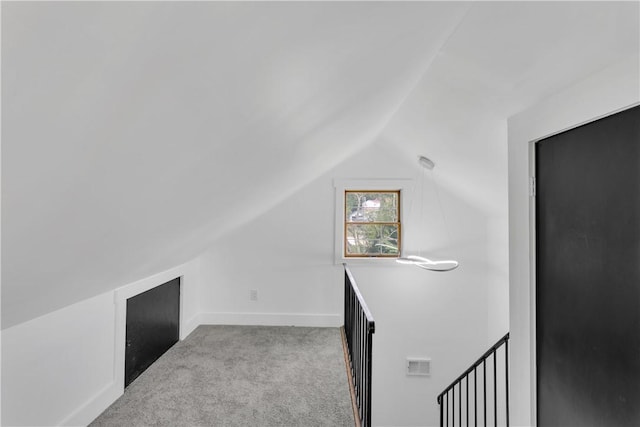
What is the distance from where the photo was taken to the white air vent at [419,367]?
427 cm

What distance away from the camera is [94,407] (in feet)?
7.48

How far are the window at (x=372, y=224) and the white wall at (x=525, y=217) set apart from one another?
2411 mm

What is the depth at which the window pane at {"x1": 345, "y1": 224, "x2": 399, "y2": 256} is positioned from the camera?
4.42 meters

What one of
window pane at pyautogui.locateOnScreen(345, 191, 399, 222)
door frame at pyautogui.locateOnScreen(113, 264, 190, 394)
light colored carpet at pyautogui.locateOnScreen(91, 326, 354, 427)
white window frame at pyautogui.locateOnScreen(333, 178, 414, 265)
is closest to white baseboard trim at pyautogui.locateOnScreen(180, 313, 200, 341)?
light colored carpet at pyautogui.locateOnScreen(91, 326, 354, 427)

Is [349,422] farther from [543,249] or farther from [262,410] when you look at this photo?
[543,249]

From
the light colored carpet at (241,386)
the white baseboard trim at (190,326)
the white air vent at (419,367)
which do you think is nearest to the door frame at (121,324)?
the light colored carpet at (241,386)

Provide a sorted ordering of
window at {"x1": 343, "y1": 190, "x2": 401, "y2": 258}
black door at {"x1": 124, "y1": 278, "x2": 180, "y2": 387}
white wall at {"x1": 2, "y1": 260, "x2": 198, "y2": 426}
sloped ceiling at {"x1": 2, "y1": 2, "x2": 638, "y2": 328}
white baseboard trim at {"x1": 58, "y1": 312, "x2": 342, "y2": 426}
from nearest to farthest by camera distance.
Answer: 1. sloped ceiling at {"x1": 2, "y1": 2, "x2": 638, "y2": 328}
2. white wall at {"x1": 2, "y1": 260, "x2": 198, "y2": 426}
3. black door at {"x1": 124, "y1": 278, "x2": 180, "y2": 387}
4. white baseboard trim at {"x1": 58, "y1": 312, "x2": 342, "y2": 426}
5. window at {"x1": 343, "y1": 190, "x2": 401, "y2": 258}

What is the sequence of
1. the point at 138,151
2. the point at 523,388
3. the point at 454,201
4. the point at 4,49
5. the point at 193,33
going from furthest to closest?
the point at 454,201, the point at 523,388, the point at 138,151, the point at 193,33, the point at 4,49

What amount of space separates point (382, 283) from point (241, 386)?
2.26m

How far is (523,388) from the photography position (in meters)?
1.88

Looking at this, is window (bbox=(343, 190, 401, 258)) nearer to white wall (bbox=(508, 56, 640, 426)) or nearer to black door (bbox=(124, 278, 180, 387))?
black door (bbox=(124, 278, 180, 387))

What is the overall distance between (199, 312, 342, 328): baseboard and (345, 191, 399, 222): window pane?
1351 mm

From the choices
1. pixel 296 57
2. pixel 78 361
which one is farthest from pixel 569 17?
pixel 78 361

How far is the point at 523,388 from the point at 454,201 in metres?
2.74
